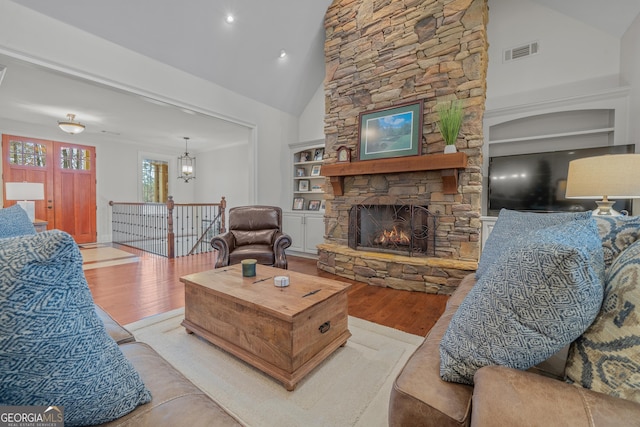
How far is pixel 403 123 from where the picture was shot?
341 cm

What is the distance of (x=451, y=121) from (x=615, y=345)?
2781mm

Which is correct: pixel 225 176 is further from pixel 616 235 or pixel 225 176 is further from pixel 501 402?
pixel 501 402

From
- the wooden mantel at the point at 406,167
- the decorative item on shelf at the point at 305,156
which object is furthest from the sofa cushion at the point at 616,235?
the decorative item on shelf at the point at 305,156

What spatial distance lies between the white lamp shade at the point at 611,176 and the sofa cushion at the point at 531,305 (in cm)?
142

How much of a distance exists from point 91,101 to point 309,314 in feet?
16.5

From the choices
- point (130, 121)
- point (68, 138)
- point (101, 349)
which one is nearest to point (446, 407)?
point (101, 349)

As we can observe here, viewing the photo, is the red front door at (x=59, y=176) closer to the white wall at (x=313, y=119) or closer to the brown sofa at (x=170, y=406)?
the white wall at (x=313, y=119)

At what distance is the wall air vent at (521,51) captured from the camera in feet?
11.2

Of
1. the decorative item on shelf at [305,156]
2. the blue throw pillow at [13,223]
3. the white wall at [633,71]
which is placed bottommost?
the blue throw pillow at [13,223]

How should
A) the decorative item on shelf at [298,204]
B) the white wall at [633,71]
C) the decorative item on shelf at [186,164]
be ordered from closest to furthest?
the white wall at [633,71], the decorative item on shelf at [298,204], the decorative item on shelf at [186,164]

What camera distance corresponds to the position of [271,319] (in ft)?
5.01

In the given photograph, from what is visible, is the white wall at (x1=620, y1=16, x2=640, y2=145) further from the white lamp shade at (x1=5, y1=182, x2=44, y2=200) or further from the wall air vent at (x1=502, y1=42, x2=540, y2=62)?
the white lamp shade at (x1=5, y1=182, x2=44, y2=200)

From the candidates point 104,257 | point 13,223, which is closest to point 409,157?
point 13,223

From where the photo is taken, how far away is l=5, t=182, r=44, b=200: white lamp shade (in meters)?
3.71
